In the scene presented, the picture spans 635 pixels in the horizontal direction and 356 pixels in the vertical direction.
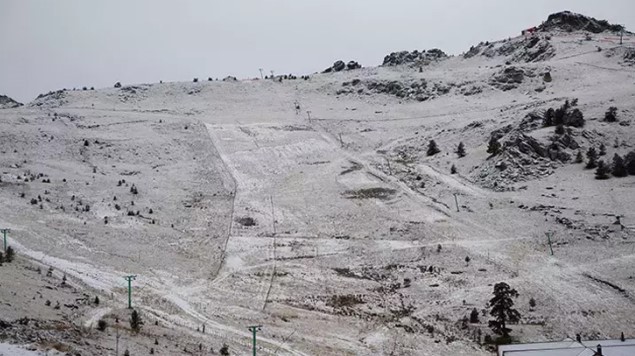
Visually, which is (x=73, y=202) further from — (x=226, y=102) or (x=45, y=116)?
(x=226, y=102)

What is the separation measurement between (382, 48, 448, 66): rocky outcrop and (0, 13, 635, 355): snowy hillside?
16.4 meters

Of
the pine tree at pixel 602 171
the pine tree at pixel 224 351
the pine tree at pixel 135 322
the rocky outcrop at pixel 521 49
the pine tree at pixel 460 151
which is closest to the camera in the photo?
the pine tree at pixel 224 351

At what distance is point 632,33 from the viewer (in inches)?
3270

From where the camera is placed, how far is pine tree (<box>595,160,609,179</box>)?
125 ft

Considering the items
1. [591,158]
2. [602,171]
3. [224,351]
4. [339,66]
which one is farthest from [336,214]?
[339,66]

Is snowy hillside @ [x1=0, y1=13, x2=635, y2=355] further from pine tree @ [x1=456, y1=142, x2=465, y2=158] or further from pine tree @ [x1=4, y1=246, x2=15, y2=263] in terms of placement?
pine tree @ [x1=4, y1=246, x2=15, y2=263]

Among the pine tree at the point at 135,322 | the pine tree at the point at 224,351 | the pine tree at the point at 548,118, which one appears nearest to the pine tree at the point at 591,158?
the pine tree at the point at 548,118

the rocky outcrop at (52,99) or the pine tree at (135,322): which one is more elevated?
the rocky outcrop at (52,99)

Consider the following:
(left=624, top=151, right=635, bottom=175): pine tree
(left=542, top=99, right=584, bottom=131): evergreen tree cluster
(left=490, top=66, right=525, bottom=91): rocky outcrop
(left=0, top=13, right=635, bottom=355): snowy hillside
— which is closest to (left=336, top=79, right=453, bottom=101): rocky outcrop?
Result: (left=0, top=13, right=635, bottom=355): snowy hillside

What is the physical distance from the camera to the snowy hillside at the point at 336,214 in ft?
81.0

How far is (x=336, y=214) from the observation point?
37344mm

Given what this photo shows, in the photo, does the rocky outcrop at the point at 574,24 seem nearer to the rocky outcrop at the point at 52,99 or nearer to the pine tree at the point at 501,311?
the rocky outcrop at the point at 52,99

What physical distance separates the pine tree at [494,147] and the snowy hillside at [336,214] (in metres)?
0.29

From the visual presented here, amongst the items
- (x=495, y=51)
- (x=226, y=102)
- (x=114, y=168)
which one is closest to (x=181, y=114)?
(x=226, y=102)
